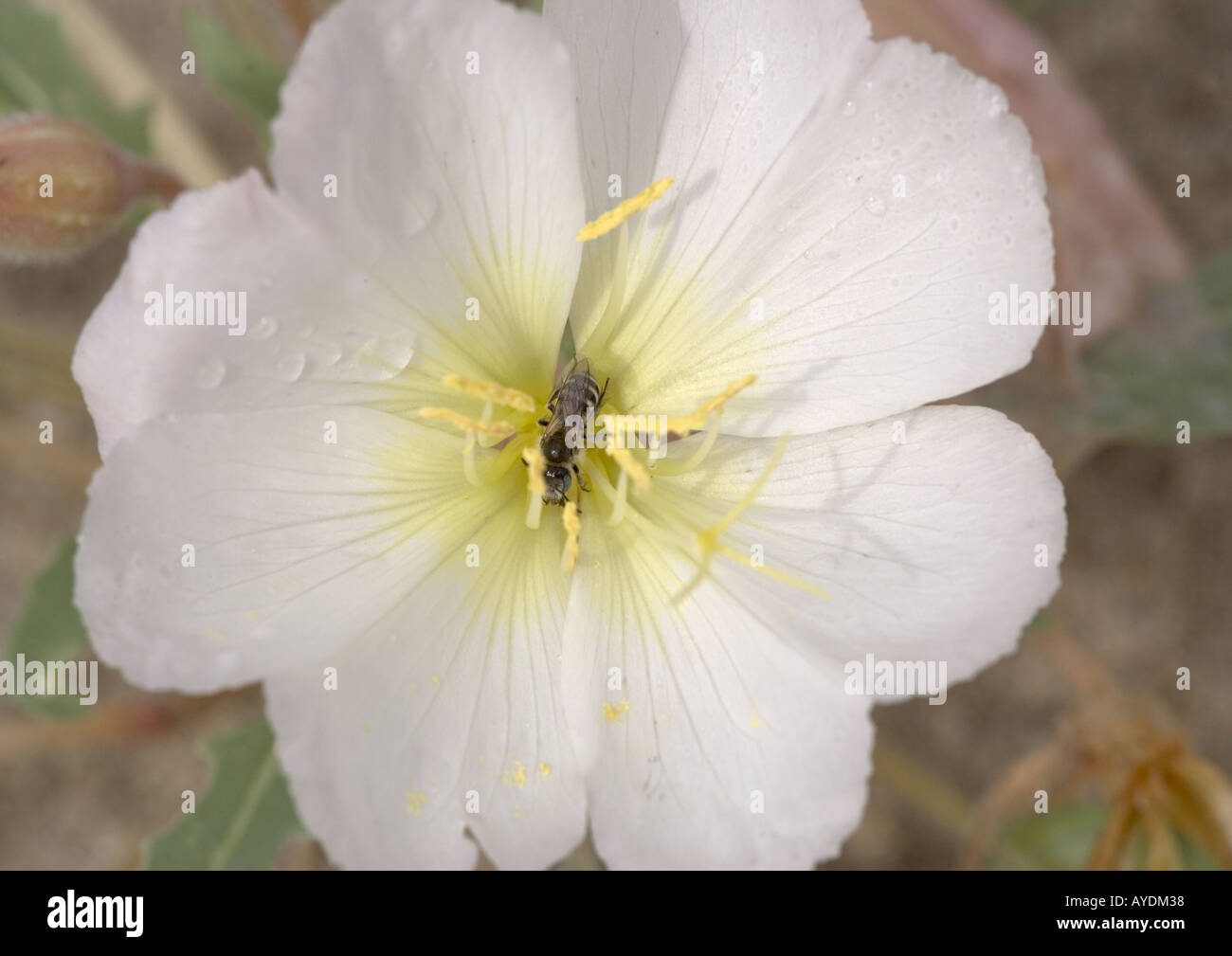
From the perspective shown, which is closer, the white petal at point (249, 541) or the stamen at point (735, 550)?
the white petal at point (249, 541)

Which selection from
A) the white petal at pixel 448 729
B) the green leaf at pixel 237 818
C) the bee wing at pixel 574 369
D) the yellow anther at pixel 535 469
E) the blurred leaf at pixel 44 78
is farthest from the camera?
the blurred leaf at pixel 44 78

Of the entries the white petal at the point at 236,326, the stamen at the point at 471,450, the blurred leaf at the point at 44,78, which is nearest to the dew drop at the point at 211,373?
the white petal at the point at 236,326

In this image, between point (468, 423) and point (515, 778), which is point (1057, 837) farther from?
point (468, 423)

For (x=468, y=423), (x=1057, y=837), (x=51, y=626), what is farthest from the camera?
(x=1057, y=837)

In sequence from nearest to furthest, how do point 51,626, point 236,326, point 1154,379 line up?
1. point 236,326
2. point 51,626
3. point 1154,379

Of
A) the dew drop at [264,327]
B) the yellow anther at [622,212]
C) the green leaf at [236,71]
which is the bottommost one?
the dew drop at [264,327]

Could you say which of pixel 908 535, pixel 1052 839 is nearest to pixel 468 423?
pixel 908 535

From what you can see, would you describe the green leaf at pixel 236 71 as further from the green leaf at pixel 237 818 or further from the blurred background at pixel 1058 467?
the green leaf at pixel 237 818
